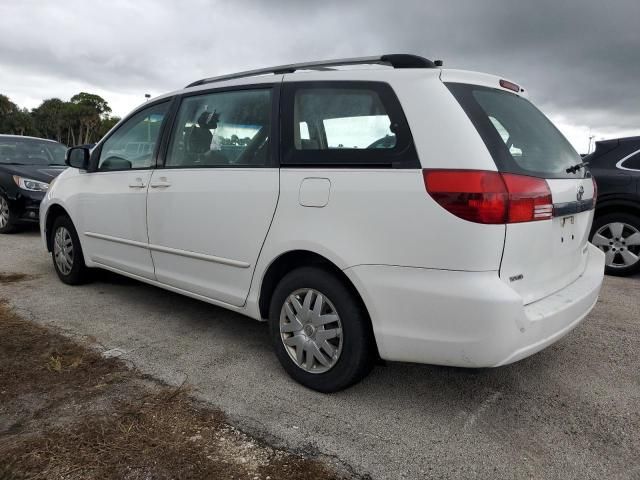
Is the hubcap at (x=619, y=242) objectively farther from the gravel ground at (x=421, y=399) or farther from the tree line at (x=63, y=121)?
the tree line at (x=63, y=121)

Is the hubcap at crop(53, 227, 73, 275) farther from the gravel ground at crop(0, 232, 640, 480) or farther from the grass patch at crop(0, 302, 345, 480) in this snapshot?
the grass patch at crop(0, 302, 345, 480)

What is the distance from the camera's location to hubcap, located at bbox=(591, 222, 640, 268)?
220 inches

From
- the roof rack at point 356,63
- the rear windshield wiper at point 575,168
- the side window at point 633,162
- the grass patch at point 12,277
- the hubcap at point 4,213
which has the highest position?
the roof rack at point 356,63

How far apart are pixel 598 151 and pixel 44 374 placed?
5868 mm

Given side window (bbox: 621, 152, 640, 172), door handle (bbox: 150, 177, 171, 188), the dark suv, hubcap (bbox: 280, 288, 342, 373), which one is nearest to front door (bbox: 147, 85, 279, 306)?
door handle (bbox: 150, 177, 171, 188)

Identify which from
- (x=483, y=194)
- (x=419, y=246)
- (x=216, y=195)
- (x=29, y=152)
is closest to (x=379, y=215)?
(x=419, y=246)

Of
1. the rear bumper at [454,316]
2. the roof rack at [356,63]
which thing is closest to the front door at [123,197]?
the roof rack at [356,63]

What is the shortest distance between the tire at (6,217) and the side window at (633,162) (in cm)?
835

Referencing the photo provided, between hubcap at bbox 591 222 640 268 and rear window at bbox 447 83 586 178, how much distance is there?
306 centimetres

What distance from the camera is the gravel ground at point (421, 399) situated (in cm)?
228

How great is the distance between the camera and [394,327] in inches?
97.0

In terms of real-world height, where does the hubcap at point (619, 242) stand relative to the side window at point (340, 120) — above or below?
below

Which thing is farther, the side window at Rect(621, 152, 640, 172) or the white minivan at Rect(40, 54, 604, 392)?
the side window at Rect(621, 152, 640, 172)

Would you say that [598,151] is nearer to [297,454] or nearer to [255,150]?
[255,150]
